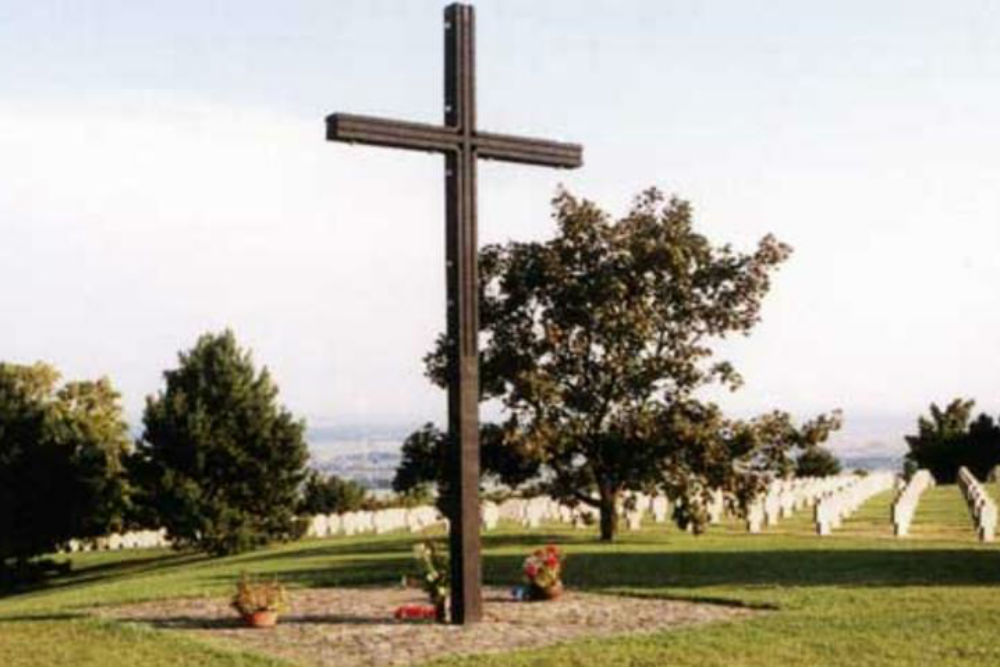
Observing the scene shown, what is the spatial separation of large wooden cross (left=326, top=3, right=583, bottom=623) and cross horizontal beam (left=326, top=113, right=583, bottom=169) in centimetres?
1

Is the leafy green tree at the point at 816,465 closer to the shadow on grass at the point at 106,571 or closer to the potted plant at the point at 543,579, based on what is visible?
the shadow on grass at the point at 106,571

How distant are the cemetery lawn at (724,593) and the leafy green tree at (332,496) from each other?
30.9 metres

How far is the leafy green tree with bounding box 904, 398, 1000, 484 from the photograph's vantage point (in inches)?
2557

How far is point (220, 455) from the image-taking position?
43844 mm

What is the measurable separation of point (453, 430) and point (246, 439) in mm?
30706

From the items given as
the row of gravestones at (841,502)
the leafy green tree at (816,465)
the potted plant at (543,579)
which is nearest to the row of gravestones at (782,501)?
the row of gravestones at (841,502)

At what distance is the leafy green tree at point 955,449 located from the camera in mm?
64938

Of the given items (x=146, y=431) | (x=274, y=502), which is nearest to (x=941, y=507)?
(x=274, y=502)

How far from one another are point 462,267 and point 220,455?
3042 cm

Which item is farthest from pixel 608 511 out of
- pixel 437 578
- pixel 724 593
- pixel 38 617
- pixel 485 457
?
pixel 38 617

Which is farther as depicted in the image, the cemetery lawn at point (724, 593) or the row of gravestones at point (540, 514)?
the row of gravestones at point (540, 514)

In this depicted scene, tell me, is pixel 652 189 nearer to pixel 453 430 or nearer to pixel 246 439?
pixel 453 430

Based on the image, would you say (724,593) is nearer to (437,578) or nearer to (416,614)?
(437,578)

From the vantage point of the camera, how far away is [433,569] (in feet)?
51.4
